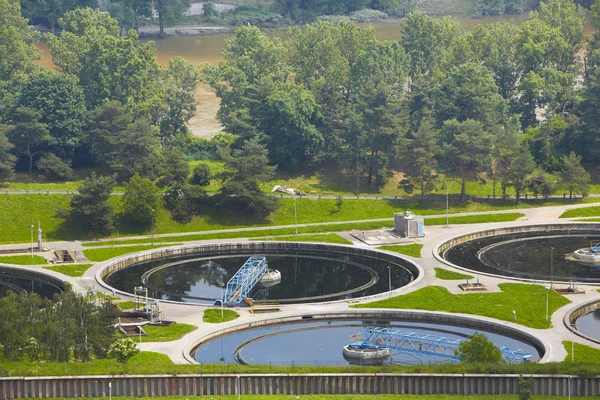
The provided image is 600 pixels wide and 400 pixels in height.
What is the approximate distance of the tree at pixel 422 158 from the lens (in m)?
163

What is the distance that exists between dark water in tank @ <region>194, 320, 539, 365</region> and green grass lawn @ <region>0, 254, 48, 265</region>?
31.2 metres

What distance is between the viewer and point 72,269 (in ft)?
449

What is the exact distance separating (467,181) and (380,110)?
14.3 metres

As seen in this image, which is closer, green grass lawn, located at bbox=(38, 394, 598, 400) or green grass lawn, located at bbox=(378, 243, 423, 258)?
green grass lawn, located at bbox=(38, 394, 598, 400)

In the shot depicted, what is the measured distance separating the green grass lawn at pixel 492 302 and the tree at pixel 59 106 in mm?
55445

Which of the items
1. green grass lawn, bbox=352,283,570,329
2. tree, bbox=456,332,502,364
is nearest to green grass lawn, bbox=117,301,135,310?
green grass lawn, bbox=352,283,570,329

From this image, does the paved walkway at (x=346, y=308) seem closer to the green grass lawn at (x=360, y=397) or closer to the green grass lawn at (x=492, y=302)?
the green grass lawn at (x=492, y=302)

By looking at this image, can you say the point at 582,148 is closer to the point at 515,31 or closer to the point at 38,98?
the point at 515,31

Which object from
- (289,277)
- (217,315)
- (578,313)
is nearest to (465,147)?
(289,277)

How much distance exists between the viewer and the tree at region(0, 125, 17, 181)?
159 metres

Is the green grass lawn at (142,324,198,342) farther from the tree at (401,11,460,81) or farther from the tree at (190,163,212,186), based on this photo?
the tree at (401,11,460,81)

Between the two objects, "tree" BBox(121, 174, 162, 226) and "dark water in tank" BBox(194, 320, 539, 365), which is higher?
"tree" BBox(121, 174, 162, 226)

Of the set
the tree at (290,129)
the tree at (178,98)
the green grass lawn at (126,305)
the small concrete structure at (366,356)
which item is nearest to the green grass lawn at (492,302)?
the small concrete structure at (366,356)

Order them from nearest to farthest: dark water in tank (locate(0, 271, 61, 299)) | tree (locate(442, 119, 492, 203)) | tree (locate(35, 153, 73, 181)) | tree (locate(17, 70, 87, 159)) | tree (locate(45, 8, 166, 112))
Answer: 1. dark water in tank (locate(0, 271, 61, 299))
2. tree (locate(35, 153, 73, 181))
3. tree (locate(442, 119, 492, 203))
4. tree (locate(17, 70, 87, 159))
5. tree (locate(45, 8, 166, 112))
